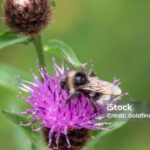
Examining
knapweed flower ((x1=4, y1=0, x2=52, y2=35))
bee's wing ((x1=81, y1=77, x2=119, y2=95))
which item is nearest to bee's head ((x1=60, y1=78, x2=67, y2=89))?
bee's wing ((x1=81, y1=77, x2=119, y2=95))

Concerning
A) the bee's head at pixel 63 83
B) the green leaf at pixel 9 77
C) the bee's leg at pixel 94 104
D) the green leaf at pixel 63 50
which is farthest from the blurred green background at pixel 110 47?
the bee's leg at pixel 94 104

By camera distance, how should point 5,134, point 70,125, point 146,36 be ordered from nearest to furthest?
1. point 70,125
2. point 5,134
3. point 146,36

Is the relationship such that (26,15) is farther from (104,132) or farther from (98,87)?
(104,132)

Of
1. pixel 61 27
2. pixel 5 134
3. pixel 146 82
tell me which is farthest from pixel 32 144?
Answer: pixel 61 27

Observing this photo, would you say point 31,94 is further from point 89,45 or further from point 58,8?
point 58,8

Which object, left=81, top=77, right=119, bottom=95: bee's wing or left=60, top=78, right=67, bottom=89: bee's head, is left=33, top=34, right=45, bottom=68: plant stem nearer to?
left=60, top=78, right=67, bottom=89: bee's head

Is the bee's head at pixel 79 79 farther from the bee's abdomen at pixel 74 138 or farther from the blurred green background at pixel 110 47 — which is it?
the blurred green background at pixel 110 47
